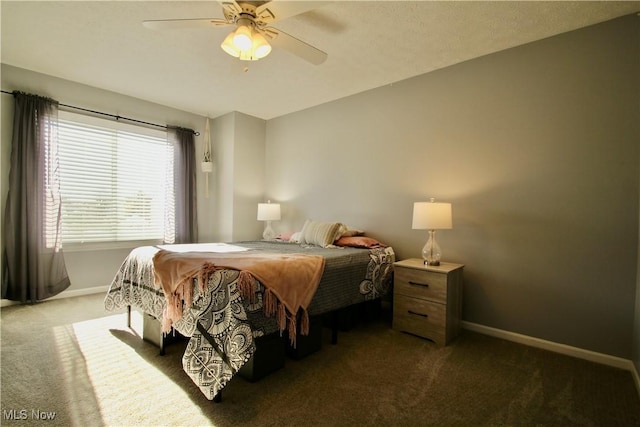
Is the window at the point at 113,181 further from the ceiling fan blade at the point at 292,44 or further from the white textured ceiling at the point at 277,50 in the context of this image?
the ceiling fan blade at the point at 292,44

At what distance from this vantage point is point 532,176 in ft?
8.46

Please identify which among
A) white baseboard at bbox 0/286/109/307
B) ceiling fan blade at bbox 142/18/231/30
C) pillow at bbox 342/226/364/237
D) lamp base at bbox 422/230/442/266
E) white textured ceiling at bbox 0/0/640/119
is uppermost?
white textured ceiling at bbox 0/0/640/119

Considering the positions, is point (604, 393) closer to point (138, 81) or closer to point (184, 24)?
point (184, 24)

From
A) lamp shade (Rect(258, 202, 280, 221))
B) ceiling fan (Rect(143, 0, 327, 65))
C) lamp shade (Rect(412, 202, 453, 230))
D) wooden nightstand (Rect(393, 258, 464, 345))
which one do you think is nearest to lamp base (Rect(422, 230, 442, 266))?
wooden nightstand (Rect(393, 258, 464, 345))

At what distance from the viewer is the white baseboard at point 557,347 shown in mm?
2191

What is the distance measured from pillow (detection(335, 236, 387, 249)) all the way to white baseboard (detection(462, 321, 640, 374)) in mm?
1122

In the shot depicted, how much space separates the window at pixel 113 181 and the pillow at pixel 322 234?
224cm

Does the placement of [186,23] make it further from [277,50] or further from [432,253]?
[432,253]

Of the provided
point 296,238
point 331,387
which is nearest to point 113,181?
point 296,238

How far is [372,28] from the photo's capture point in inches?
97.2

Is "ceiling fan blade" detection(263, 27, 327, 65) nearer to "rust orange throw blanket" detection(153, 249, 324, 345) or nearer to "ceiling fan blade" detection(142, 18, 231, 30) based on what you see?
"ceiling fan blade" detection(142, 18, 231, 30)

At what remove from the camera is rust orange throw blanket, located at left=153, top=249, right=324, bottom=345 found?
1895 millimetres

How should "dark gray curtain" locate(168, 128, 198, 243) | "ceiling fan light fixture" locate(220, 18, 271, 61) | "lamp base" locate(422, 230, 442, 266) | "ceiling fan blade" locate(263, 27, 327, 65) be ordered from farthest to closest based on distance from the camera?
"dark gray curtain" locate(168, 128, 198, 243) → "lamp base" locate(422, 230, 442, 266) → "ceiling fan blade" locate(263, 27, 327, 65) → "ceiling fan light fixture" locate(220, 18, 271, 61)

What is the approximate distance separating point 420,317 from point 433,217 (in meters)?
0.88
